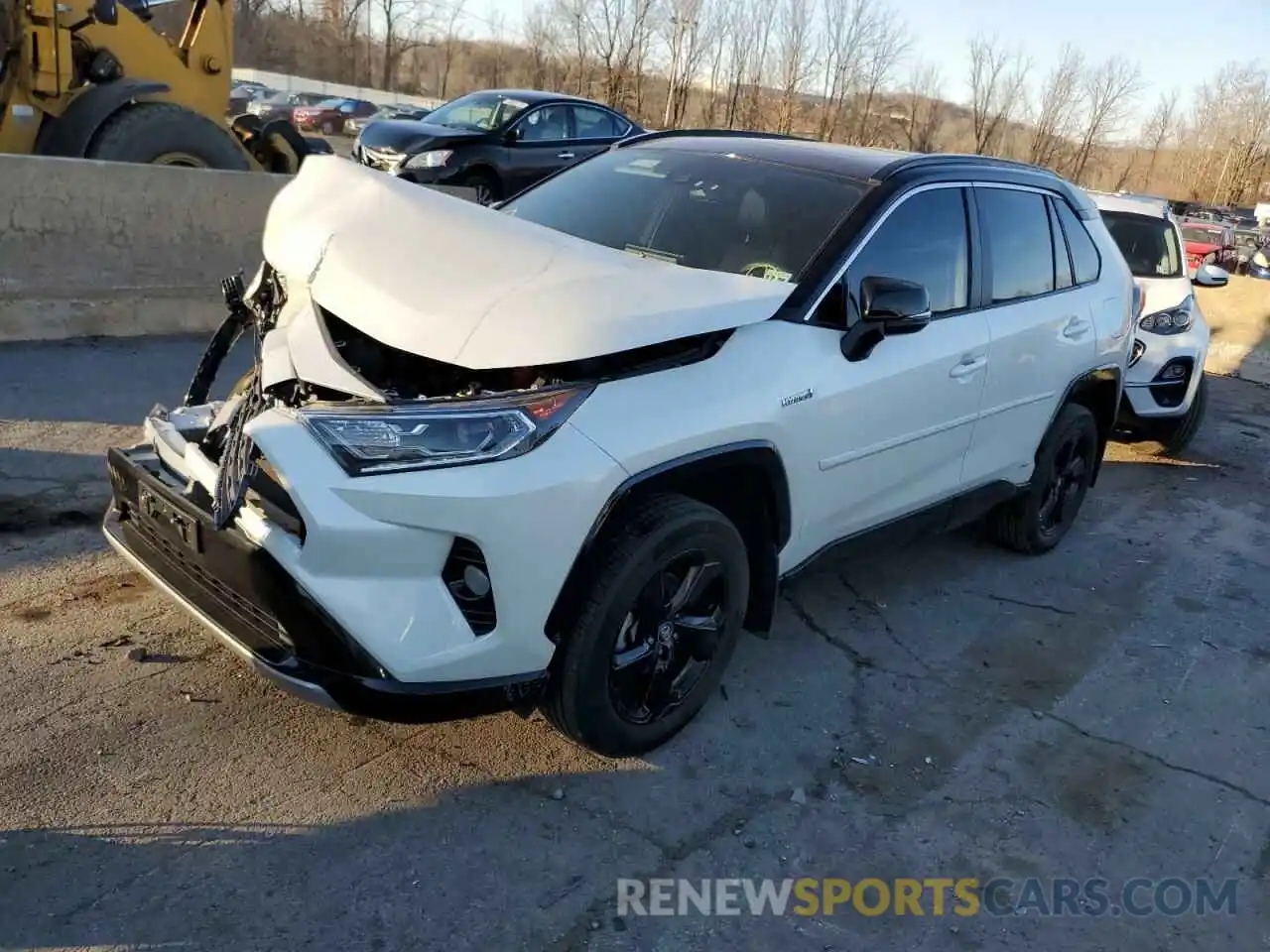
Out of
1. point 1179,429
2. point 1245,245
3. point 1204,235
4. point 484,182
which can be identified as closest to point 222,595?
point 1179,429

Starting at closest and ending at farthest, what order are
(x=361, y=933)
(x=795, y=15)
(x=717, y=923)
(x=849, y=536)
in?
(x=361, y=933)
(x=717, y=923)
(x=849, y=536)
(x=795, y=15)

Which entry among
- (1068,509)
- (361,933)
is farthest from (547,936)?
(1068,509)

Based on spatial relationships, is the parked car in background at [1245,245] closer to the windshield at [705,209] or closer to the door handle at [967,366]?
the door handle at [967,366]

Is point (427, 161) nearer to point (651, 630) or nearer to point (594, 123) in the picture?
point (594, 123)

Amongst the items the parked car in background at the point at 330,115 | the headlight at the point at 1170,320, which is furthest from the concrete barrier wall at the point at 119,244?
the parked car in background at the point at 330,115

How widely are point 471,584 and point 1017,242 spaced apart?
10.4 feet

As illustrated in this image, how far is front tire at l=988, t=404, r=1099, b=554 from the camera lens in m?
5.18

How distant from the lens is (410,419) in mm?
2676

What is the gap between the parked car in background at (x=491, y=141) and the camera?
42.1 ft

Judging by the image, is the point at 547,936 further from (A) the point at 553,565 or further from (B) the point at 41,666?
(B) the point at 41,666

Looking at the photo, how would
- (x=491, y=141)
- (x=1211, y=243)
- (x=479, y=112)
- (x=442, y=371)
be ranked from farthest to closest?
(x=1211, y=243)
(x=479, y=112)
(x=491, y=141)
(x=442, y=371)

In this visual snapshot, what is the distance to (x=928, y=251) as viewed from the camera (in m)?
4.07

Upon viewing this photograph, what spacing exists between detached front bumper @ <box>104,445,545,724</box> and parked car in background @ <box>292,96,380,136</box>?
34815 millimetres

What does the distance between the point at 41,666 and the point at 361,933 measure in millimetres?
1609
